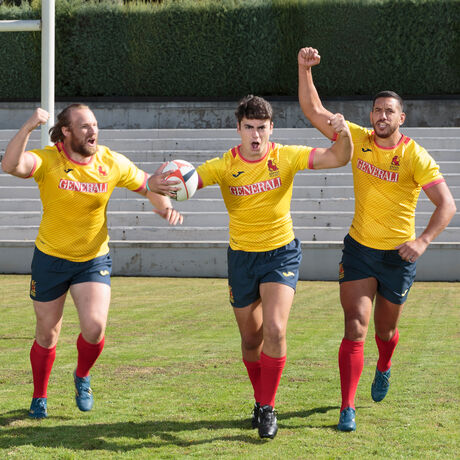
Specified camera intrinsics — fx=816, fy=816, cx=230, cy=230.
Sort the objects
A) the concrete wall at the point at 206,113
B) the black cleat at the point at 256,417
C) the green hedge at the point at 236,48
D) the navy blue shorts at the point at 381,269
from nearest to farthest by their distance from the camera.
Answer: the black cleat at the point at 256,417 < the navy blue shorts at the point at 381,269 < the concrete wall at the point at 206,113 < the green hedge at the point at 236,48

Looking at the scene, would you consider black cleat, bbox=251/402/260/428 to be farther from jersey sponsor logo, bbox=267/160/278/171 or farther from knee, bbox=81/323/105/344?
jersey sponsor logo, bbox=267/160/278/171

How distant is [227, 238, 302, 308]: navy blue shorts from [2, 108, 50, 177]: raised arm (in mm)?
1733

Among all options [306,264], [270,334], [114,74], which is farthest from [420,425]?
[114,74]

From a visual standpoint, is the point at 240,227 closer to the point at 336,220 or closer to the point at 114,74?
the point at 336,220

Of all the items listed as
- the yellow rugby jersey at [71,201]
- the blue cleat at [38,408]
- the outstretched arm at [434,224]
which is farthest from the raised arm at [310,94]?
the blue cleat at [38,408]

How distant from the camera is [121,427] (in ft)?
20.2

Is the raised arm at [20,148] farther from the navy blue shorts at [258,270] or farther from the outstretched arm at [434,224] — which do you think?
the outstretched arm at [434,224]

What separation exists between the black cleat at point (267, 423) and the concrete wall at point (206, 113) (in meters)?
19.3

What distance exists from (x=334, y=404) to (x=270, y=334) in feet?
4.18

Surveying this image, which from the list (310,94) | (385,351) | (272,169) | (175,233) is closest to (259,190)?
(272,169)

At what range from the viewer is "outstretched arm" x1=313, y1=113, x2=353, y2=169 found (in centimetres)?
602

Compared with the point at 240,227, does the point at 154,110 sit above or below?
below

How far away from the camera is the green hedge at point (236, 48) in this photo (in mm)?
24984

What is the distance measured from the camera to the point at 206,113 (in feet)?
82.2
